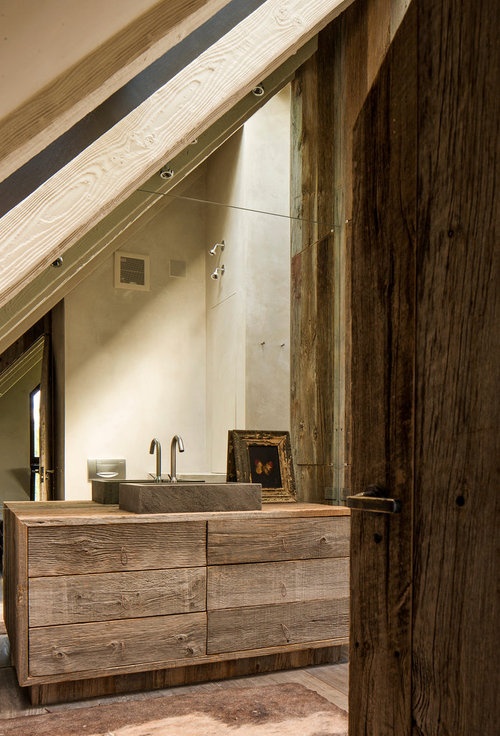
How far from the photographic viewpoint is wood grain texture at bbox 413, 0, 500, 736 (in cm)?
81

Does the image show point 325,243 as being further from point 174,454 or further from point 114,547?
Result: point 114,547

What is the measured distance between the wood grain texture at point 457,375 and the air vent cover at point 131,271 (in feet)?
7.40

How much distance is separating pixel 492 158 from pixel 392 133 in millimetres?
232

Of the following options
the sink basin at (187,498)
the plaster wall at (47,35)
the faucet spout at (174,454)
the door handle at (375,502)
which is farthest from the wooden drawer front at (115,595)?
the plaster wall at (47,35)

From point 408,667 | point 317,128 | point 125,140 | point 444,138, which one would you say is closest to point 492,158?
point 444,138

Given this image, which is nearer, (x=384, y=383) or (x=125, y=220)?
(x=384, y=383)

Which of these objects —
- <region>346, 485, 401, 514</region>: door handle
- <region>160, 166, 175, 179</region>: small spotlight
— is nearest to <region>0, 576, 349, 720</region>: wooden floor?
A: <region>346, 485, 401, 514</region>: door handle

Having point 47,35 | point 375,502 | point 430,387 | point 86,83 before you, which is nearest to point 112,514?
point 375,502

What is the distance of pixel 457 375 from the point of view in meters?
0.87

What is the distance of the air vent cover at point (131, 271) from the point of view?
3.01 meters

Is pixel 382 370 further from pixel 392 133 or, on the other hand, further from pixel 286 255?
pixel 286 255

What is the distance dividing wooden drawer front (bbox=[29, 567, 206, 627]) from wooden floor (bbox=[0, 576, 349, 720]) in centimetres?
30

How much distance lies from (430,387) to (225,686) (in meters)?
1.97

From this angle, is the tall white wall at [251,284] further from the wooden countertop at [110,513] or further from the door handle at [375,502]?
the door handle at [375,502]
